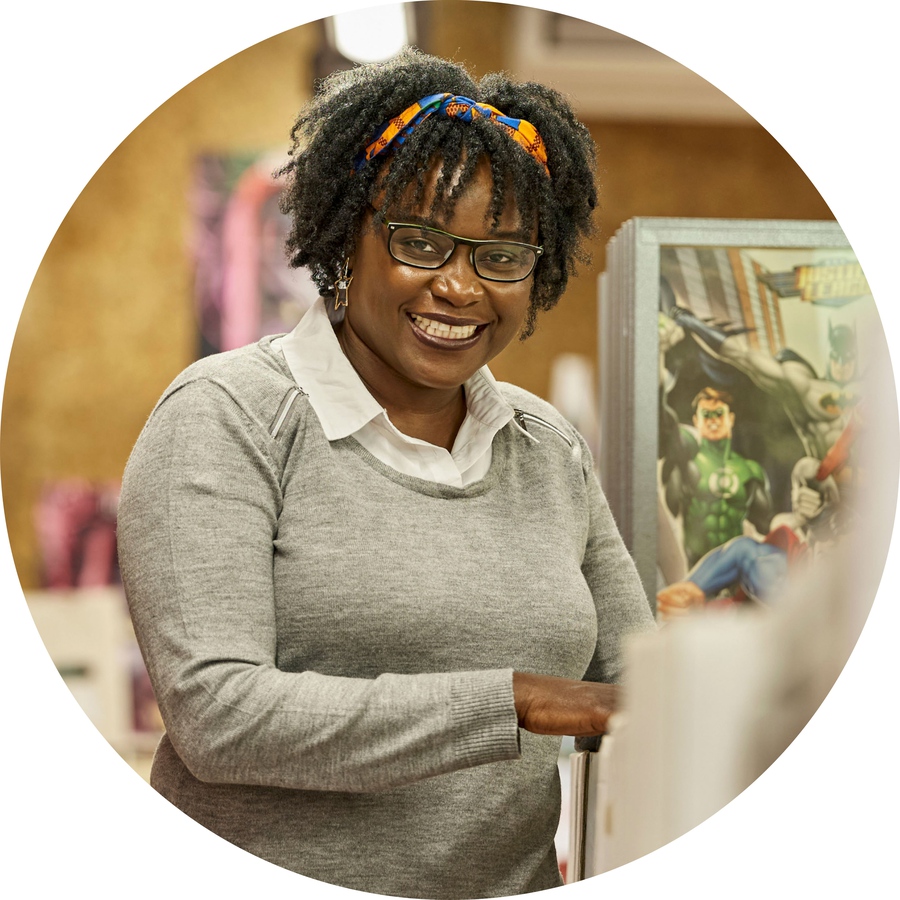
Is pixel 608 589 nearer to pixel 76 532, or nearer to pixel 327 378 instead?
pixel 327 378

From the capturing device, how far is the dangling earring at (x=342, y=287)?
128 centimetres

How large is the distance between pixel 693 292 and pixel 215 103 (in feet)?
4.47

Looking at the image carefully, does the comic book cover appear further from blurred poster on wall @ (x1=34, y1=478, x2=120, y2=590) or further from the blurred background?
blurred poster on wall @ (x1=34, y1=478, x2=120, y2=590)

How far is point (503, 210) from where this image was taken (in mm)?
1185

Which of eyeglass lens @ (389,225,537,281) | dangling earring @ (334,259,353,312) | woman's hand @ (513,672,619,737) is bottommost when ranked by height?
woman's hand @ (513,672,619,737)

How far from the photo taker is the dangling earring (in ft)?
4.19

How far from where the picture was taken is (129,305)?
257 centimetres

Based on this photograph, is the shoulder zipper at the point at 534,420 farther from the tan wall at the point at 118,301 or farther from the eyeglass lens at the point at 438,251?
the tan wall at the point at 118,301

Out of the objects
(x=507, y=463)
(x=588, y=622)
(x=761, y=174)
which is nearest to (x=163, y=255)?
(x=761, y=174)

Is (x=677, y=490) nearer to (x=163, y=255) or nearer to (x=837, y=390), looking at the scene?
(x=837, y=390)

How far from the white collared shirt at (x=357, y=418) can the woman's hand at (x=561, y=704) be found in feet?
0.95

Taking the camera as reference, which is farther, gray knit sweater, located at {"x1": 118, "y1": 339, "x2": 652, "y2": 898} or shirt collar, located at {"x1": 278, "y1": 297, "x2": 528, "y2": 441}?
shirt collar, located at {"x1": 278, "y1": 297, "x2": 528, "y2": 441}

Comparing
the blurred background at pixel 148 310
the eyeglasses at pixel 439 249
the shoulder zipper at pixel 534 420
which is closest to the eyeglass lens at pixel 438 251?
the eyeglasses at pixel 439 249

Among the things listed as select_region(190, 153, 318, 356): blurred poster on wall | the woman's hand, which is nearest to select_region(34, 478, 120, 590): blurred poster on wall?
select_region(190, 153, 318, 356): blurred poster on wall
